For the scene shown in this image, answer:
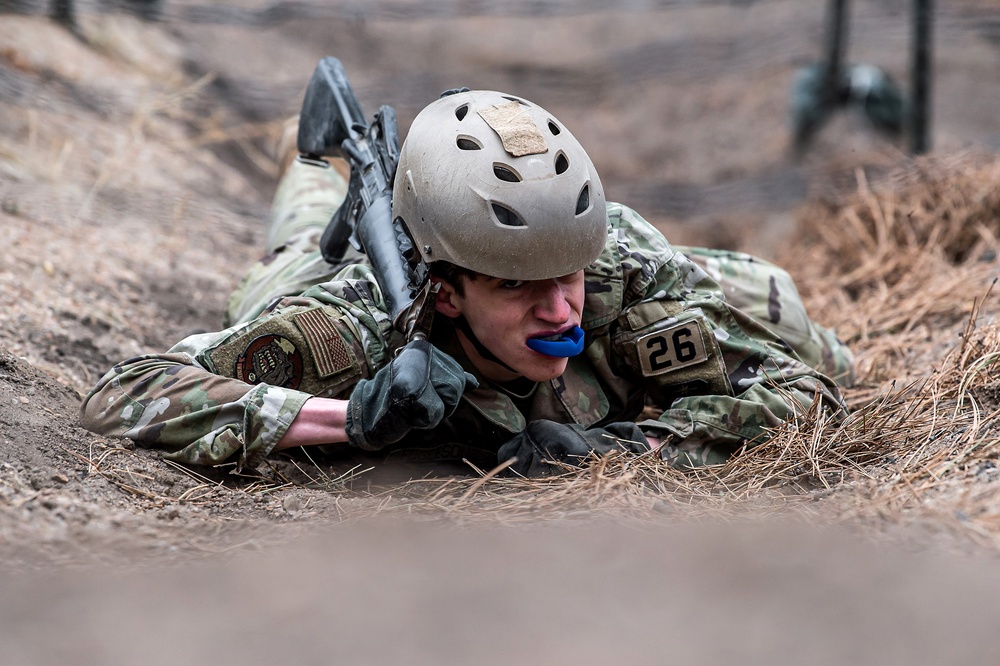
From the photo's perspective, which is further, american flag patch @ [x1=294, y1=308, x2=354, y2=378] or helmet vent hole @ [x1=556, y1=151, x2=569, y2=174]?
american flag patch @ [x1=294, y1=308, x2=354, y2=378]

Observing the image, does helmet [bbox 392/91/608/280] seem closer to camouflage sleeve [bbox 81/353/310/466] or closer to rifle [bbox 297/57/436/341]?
rifle [bbox 297/57/436/341]

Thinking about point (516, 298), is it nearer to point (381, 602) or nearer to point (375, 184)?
point (375, 184)

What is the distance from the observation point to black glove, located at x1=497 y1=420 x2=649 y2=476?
2660 millimetres

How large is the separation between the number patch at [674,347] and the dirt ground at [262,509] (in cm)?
62

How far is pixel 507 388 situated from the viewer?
291 cm

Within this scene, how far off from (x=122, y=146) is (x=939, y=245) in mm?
4278

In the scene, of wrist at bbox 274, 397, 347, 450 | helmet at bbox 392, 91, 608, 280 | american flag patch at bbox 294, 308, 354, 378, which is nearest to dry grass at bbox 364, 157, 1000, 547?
wrist at bbox 274, 397, 347, 450

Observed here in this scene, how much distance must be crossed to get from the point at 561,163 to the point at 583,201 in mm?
106

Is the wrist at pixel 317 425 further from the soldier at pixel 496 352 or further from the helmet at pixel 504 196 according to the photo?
the helmet at pixel 504 196

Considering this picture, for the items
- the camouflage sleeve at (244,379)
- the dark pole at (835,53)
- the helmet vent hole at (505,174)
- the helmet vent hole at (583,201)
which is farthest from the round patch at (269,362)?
the dark pole at (835,53)

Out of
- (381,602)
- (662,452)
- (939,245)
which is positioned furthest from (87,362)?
(939,245)

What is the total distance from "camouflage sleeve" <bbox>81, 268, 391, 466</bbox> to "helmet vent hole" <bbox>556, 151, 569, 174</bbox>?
2.04ft

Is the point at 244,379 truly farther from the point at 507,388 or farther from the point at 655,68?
the point at 655,68

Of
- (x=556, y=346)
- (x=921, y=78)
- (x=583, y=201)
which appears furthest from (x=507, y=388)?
(x=921, y=78)
